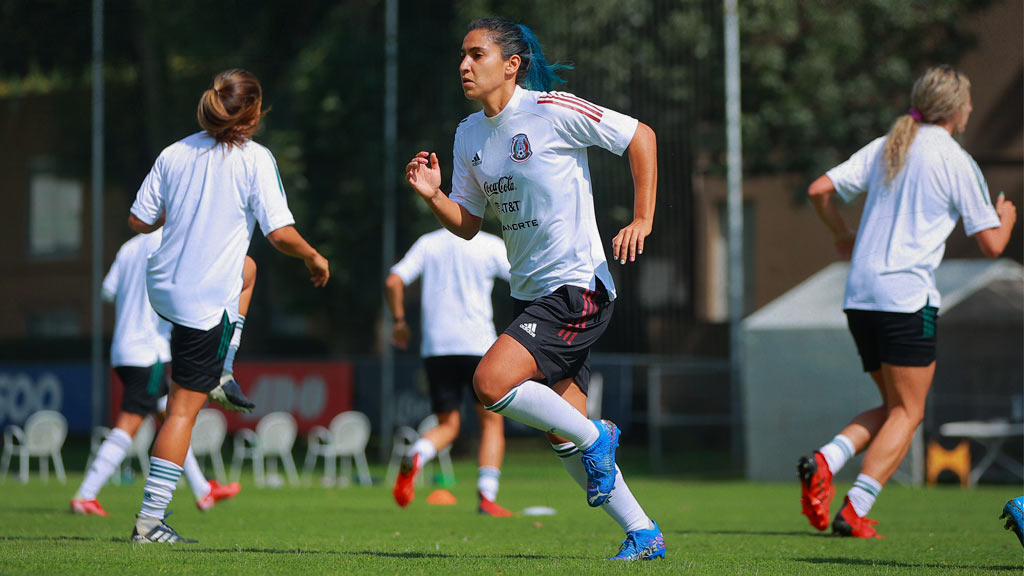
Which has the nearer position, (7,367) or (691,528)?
(691,528)

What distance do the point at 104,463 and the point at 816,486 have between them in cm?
487

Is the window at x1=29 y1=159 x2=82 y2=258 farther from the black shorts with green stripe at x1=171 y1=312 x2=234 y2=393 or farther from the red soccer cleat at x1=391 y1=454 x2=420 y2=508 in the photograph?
the black shorts with green stripe at x1=171 y1=312 x2=234 y2=393

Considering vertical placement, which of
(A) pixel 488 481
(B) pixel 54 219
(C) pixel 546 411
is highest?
(B) pixel 54 219

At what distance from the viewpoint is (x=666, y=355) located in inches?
676

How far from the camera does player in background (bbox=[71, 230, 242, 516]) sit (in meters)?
8.66

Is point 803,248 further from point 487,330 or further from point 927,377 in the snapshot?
point 927,377

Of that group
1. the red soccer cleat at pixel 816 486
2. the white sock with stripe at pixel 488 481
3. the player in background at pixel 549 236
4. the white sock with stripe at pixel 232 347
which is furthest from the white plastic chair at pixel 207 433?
the player in background at pixel 549 236

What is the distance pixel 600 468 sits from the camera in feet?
16.1

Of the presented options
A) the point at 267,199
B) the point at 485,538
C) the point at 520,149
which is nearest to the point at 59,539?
the point at 267,199

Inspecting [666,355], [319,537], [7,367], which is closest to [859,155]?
[319,537]

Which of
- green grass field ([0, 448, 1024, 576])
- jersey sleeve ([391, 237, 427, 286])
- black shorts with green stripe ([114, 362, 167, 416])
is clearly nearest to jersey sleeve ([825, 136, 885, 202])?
green grass field ([0, 448, 1024, 576])

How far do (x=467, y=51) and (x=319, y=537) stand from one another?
8.97 feet

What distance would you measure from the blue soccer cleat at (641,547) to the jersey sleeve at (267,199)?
206cm

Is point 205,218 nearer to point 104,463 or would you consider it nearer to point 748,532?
point 748,532
